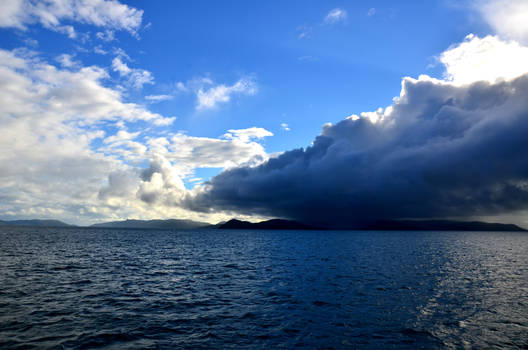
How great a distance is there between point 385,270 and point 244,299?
106 ft

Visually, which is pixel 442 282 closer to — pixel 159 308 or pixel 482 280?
pixel 482 280

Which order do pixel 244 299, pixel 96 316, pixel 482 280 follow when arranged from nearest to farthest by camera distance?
pixel 96 316, pixel 244 299, pixel 482 280

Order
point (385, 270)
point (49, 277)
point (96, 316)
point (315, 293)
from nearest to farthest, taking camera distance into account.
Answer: point (96, 316), point (315, 293), point (49, 277), point (385, 270)

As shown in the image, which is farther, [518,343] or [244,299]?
[244,299]

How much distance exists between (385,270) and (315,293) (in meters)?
24.1

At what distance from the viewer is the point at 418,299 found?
31.5 m

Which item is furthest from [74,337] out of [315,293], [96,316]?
[315,293]

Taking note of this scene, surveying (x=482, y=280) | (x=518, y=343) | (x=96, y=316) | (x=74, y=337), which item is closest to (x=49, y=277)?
(x=96, y=316)

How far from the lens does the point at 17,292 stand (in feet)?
101

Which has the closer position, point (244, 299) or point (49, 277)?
point (244, 299)

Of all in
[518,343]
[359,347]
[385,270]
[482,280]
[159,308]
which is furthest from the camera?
[385,270]

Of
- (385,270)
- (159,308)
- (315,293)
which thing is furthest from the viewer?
(385,270)

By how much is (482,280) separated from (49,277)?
2508 inches

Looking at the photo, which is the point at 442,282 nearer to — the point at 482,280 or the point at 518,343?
the point at 482,280
